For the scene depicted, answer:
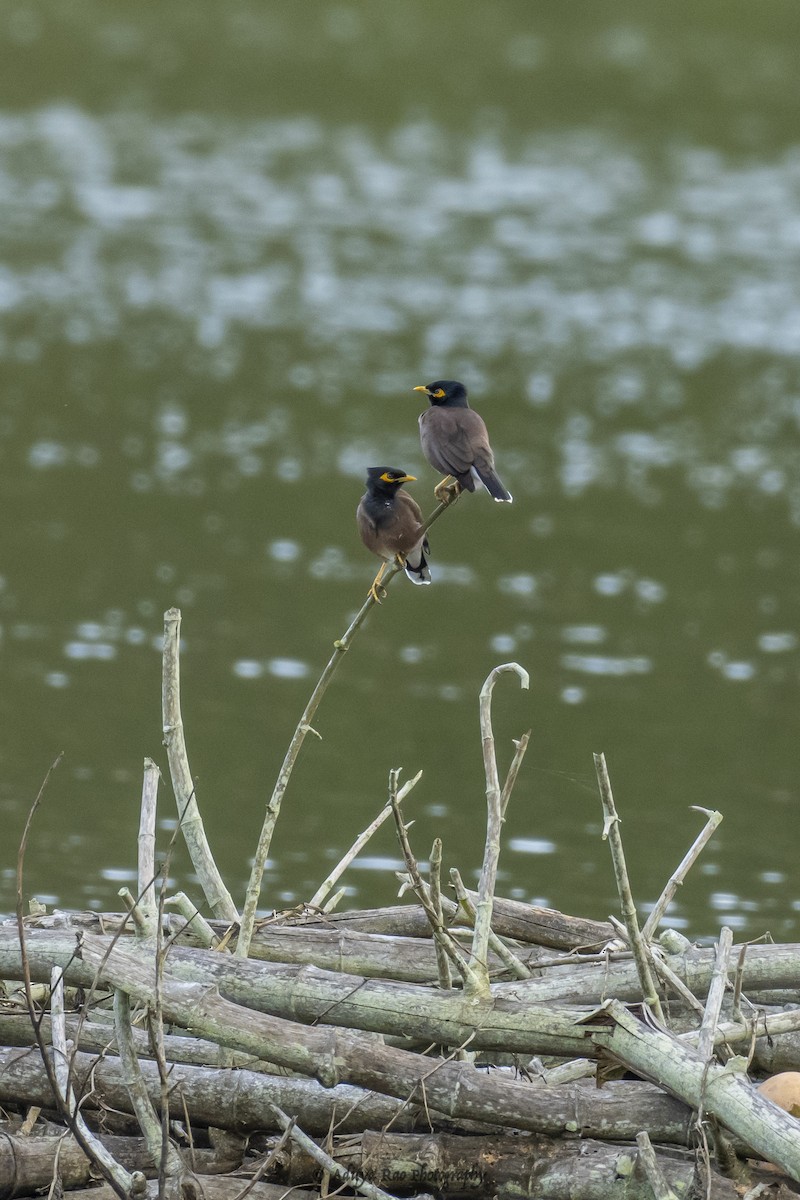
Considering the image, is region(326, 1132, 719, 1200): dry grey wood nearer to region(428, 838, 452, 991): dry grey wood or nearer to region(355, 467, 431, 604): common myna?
region(428, 838, 452, 991): dry grey wood

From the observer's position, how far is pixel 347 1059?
6.08 m

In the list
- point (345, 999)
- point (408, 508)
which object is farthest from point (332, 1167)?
point (408, 508)

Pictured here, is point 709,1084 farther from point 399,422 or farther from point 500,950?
point 399,422

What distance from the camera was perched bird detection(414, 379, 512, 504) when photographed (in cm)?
748

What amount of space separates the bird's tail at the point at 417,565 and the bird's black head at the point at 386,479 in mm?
273

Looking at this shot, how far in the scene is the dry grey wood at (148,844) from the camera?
6.64 meters

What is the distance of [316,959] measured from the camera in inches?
289

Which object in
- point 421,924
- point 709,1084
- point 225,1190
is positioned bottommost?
point 225,1190

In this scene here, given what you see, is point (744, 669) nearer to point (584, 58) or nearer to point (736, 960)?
point (736, 960)

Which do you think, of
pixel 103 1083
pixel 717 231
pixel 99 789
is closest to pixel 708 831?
pixel 103 1083

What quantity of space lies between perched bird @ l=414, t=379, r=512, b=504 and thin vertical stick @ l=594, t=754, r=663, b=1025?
4.63 ft

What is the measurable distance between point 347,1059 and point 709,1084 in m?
1.12

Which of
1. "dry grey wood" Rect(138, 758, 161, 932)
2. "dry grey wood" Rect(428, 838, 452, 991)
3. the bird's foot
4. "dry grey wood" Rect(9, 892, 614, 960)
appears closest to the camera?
"dry grey wood" Rect(428, 838, 452, 991)

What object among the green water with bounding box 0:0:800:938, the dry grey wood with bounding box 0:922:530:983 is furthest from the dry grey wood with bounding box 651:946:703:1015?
the green water with bounding box 0:0:800:938
